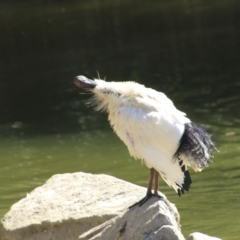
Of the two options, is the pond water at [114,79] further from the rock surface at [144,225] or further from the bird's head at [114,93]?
the bird's head at [114,93]

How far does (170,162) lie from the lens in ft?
18.6

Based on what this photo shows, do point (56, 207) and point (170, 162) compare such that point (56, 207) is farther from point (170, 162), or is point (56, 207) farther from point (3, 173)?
point (3, 173)

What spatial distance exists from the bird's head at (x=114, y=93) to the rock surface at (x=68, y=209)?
87cm

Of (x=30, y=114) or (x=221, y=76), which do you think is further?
(x=221, y=76)

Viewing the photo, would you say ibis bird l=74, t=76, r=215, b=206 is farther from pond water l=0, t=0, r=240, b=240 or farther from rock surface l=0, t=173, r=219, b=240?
pond water l=0, t=0, r=240, b=240

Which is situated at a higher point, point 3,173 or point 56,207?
point 56,207

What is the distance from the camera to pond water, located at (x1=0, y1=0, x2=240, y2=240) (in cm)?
897

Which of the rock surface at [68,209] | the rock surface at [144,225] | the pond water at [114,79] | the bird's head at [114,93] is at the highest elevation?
the bird's head at [114,93]

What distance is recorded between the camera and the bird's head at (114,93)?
5.73m

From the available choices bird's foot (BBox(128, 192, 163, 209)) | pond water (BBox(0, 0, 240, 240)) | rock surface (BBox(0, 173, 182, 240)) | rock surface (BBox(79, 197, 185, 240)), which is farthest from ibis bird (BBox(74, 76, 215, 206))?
pond water (BBox(0, 0, 240, 240))

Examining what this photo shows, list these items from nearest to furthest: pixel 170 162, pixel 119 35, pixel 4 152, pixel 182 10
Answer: pixel 170 162
pixel 4 152
pixel 119 35
pixel 182 10

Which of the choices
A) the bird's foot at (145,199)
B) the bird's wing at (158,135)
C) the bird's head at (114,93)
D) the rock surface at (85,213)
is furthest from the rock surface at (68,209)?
the bird's head at (114,93)

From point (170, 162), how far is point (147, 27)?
41.1ft

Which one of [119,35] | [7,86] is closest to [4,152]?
[7,86]
